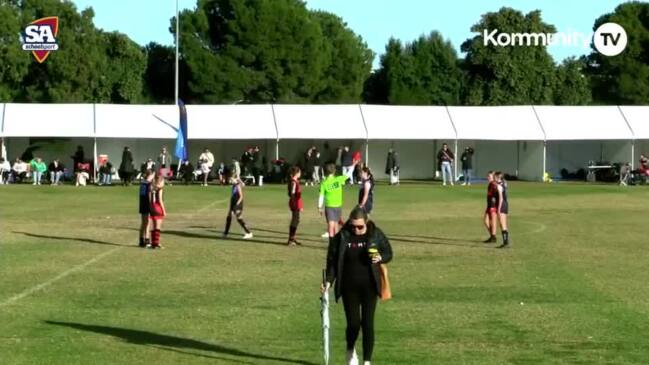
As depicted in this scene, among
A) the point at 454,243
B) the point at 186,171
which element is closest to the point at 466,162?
the point at 186,171

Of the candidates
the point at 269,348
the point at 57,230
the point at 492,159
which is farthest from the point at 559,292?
the point at 492,159

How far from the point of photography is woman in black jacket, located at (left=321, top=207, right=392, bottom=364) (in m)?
10.3

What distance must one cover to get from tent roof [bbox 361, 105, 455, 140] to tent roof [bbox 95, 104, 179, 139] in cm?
866

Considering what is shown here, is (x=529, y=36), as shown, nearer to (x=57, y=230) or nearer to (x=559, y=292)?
(x=57, y=230)

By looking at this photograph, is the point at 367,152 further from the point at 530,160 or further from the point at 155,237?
the point at 155,237

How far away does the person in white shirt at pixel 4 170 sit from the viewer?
153ft

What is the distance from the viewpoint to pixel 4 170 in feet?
153

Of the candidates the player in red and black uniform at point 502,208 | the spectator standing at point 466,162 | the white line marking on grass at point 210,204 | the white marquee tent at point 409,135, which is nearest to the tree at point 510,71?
the white marquee tent at point 409,135

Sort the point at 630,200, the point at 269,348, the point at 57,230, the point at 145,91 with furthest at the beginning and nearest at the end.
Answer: the point at 145,91
the point at 630,200
the point at 57,230
the point at 269,348

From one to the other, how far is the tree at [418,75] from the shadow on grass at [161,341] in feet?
236

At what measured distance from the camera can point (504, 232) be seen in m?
22.4

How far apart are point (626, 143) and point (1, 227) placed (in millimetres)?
34460

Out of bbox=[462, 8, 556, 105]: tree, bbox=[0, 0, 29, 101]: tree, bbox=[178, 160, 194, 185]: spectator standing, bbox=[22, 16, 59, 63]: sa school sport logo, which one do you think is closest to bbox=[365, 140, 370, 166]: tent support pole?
bbox=[178, 160, 194, 185]: spectator standing

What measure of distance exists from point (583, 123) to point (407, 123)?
8.20m
